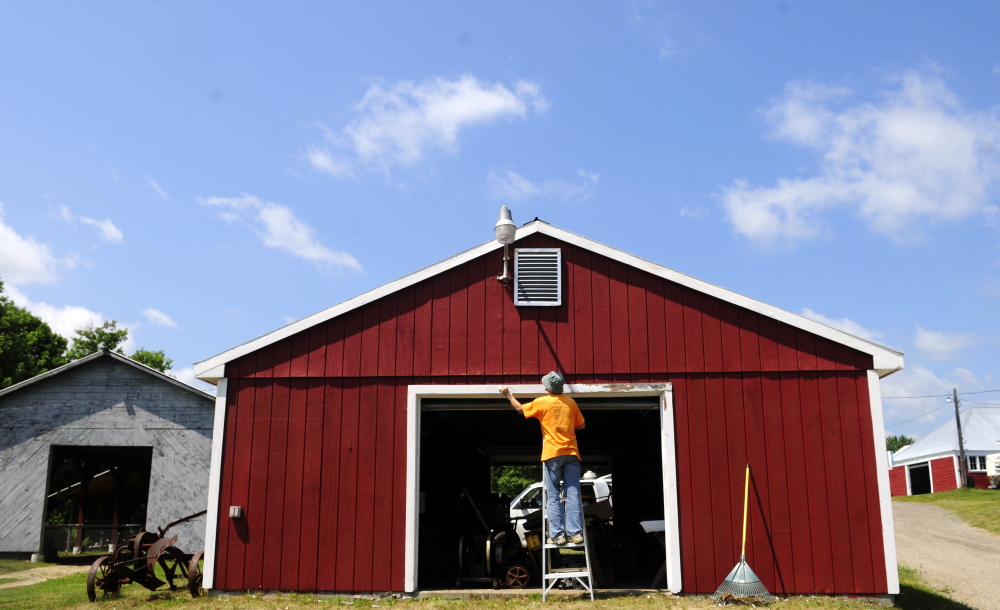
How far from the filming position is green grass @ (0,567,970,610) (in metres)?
8.22

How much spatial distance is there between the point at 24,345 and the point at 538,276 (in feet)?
111

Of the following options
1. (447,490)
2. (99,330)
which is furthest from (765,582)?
(99,330)

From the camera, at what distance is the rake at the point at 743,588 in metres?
8.31

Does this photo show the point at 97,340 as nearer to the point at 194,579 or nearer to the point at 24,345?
the point at 24,345

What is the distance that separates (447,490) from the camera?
13.4 metres

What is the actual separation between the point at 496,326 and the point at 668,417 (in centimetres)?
227

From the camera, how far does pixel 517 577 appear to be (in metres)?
9.36

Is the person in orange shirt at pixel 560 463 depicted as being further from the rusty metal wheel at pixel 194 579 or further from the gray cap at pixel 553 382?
the rusty metal wheel at pixel 194 579

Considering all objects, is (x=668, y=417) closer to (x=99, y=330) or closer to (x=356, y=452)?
(x=356, y=452)

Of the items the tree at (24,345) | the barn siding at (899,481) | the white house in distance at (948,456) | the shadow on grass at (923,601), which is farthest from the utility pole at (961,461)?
the tree at (24,345)

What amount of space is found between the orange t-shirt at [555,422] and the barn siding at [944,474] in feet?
119

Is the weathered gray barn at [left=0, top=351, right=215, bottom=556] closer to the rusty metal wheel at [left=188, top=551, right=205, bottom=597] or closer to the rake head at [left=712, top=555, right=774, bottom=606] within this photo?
the rusty metal wheel at [left=188, top=551, right=205, bottom=597]

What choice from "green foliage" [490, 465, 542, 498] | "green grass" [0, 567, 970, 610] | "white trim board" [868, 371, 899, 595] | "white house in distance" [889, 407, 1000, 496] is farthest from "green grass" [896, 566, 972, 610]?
"green foliage" [490, 465, 542, 498]

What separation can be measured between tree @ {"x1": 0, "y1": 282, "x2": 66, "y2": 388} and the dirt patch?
22686mm
